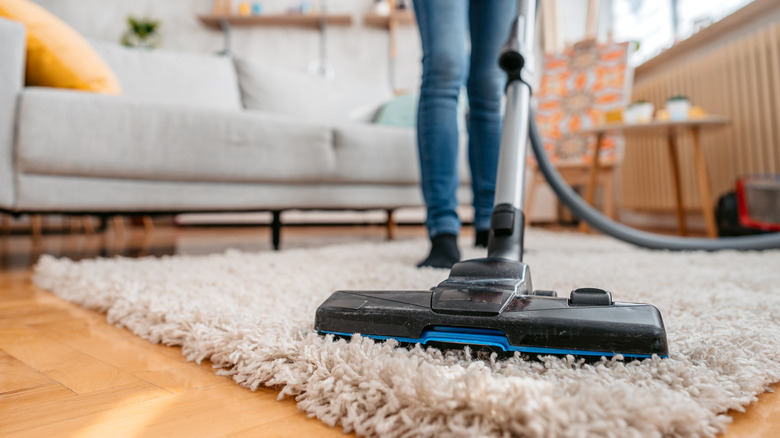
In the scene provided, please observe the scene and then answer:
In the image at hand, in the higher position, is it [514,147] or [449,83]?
[449,83]

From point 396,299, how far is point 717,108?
7.72ft

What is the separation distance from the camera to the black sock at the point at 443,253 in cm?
95

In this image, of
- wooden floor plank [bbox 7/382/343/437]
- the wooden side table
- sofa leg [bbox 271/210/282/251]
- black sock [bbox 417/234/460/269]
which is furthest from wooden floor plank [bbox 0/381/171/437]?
the wooden side table

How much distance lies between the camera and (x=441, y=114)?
0.98 metres

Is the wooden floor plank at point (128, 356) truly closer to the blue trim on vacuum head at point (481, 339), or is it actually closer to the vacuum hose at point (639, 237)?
the blue trim on vacuum head at point (481, 339)

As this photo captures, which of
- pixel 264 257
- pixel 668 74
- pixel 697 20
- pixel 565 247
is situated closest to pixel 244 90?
pixel 264 257

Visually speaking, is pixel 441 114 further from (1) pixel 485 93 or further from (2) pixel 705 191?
(2) pixel 705 191

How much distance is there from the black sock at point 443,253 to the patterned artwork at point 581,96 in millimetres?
1601

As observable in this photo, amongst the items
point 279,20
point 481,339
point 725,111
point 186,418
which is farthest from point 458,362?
point 279,20

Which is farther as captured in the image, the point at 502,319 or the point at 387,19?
the point at 387,19

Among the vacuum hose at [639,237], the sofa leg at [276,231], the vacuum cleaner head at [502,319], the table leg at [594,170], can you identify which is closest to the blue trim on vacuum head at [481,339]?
the vacuum cleaner head at [502,319]

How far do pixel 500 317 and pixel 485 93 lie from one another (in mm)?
805

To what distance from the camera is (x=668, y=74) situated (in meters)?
2.56

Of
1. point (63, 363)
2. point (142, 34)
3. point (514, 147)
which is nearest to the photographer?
point (63, 363)
